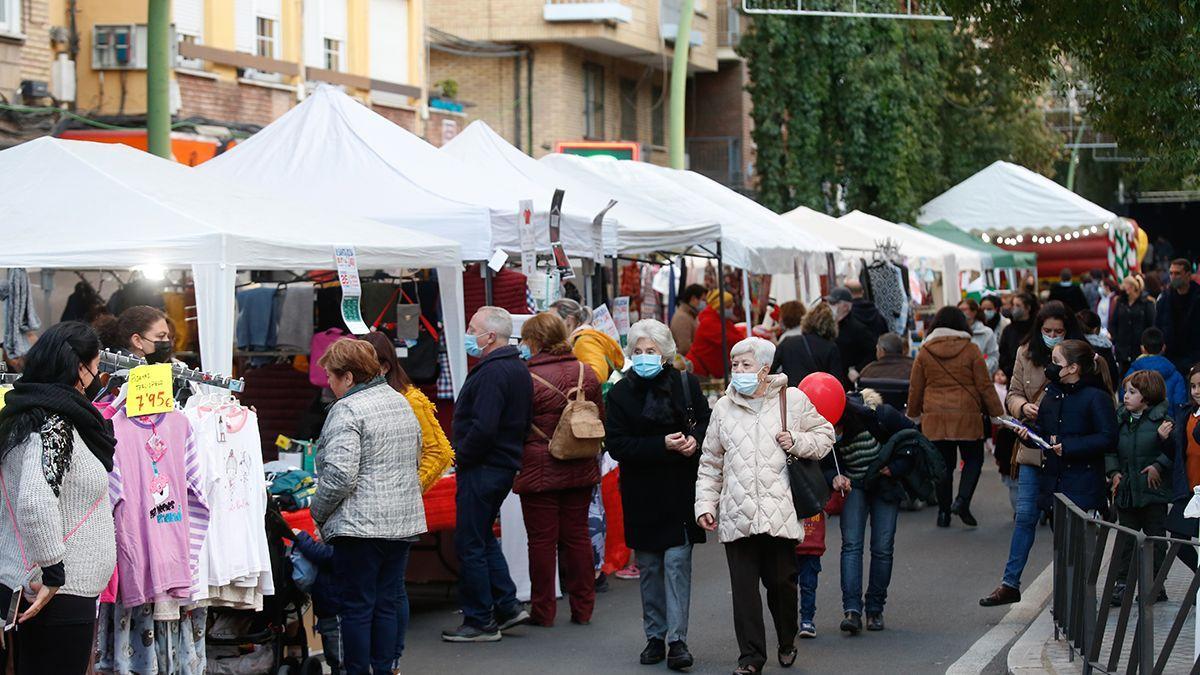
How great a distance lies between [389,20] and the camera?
26.6 meters

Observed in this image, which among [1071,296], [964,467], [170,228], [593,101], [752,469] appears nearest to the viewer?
[752,469]

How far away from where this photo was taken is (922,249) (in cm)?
2784

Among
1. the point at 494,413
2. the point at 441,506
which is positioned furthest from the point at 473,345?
the point at 441,506

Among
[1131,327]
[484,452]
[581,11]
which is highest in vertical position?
[581,11]

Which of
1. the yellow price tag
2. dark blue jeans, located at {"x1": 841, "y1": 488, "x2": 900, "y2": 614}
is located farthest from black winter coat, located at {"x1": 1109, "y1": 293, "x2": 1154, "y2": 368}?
the yellow price tag

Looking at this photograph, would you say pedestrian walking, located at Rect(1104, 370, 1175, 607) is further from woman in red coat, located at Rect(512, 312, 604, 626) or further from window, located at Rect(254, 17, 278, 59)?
window, located at Rect(254, 17, 278, 59)

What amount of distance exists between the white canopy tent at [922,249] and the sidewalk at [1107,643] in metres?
15.8

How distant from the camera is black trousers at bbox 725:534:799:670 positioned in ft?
28.5

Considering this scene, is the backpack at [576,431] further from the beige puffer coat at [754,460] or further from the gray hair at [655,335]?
the beige puffer coat at [754,460]

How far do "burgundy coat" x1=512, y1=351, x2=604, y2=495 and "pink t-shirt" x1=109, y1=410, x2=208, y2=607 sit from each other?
310 cm

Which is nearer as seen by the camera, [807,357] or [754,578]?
[754,578]

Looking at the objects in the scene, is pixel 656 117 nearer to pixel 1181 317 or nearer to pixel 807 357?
pixel 1181 317

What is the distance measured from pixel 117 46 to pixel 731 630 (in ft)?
42.1

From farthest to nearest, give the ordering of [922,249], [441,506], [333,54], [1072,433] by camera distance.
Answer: [922,249]
[333,54]
[441,506]
[1072,433]
